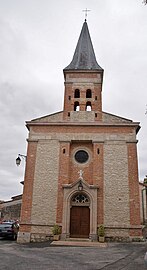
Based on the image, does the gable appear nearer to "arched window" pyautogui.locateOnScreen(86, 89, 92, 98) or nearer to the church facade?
the church facade

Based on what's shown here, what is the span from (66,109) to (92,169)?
202 inches

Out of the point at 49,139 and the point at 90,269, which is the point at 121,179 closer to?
the point at 49,139

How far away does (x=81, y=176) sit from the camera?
1808cm

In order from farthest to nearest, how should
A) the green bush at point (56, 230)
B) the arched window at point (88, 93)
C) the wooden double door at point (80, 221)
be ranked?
the arched window at point (88, 93) → the wooden double door at point (80, 221) → the green bush at point (56, 230)

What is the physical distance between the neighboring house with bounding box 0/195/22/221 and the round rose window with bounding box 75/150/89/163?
1224 centimetres

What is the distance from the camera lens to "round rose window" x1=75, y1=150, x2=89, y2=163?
61.9ft

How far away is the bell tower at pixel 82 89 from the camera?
20.2 m

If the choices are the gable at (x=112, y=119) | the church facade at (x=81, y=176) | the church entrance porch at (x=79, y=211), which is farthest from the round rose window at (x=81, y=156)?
the gable at (x=112, y=119)

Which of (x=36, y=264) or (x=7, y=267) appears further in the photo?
(x=36, y=264)

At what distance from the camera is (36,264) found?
808 cm

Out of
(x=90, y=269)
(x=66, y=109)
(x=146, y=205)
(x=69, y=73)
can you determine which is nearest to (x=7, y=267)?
(x=90, y=269)

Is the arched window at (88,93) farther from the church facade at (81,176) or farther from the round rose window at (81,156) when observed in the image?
the round rose window at (81,156)

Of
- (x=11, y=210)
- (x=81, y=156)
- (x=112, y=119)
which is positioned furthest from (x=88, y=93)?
(x=11, y=210)

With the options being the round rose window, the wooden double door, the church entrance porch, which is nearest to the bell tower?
the round rose window
